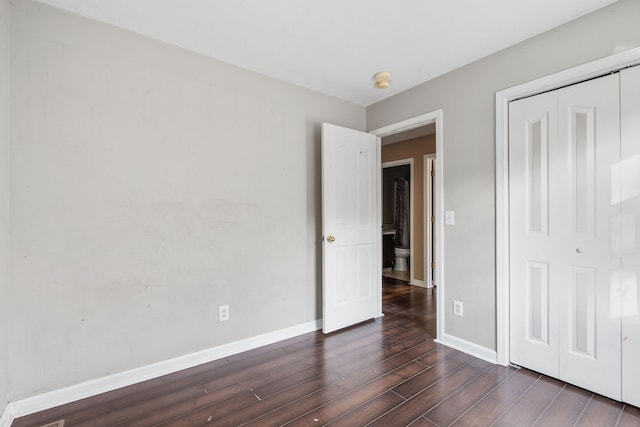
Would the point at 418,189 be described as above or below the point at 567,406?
above

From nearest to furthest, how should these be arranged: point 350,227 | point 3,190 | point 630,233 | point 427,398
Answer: point 3,190 → point 630,233 → point 427,398 → point 350,227

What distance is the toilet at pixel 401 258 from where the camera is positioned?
5.79m

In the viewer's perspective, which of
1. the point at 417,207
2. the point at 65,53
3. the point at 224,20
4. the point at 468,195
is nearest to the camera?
the point at 65,53

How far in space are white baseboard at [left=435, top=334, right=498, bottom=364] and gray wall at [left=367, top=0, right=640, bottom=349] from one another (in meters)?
0.04

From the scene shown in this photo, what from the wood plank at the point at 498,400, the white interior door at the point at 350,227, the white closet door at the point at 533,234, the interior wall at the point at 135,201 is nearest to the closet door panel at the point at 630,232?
the white closet door at the point at 533,234

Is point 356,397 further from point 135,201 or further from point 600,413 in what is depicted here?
point 135,201

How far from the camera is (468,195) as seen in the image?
250 centimetres

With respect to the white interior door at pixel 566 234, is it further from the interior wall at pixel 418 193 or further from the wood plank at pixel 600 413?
the interior wall at pixel 418 193

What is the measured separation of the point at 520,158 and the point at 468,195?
46cm

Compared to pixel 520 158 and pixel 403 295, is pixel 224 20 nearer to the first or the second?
pixel 520 158

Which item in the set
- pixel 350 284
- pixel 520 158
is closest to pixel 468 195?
pixel 520 158

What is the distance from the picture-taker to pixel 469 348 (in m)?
2.48

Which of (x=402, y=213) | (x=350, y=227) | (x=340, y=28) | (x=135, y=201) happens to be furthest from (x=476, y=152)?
(x=402, y=213)

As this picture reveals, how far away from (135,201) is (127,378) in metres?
1.21
